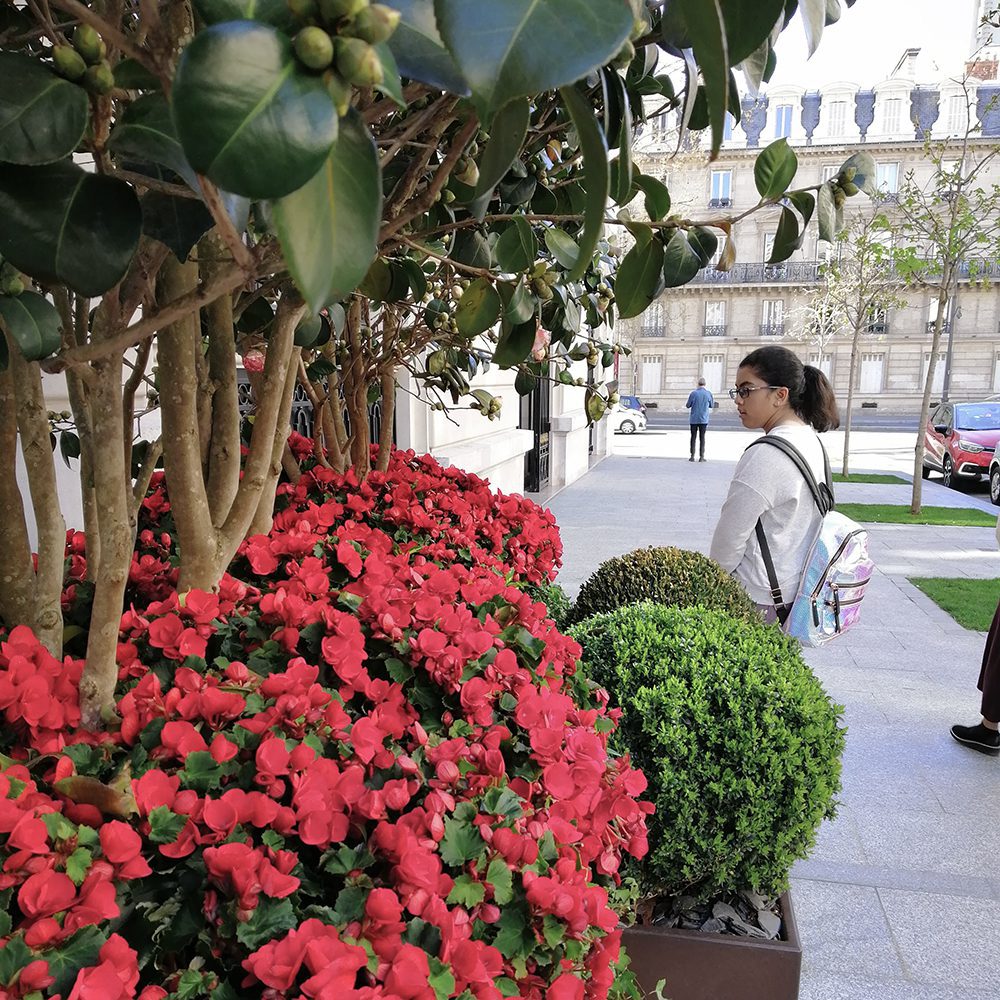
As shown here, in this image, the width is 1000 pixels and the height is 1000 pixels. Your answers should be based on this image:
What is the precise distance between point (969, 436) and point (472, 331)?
1553 cm

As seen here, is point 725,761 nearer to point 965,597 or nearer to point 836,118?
point 965,597

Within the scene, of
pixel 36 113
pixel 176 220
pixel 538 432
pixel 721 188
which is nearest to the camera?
pixel 36 113

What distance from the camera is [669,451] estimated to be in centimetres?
2108

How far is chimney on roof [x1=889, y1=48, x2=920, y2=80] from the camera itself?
36825mm

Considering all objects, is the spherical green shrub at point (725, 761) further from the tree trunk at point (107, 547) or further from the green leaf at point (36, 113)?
the green leaf at point (36, 113)

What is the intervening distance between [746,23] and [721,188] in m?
43.4

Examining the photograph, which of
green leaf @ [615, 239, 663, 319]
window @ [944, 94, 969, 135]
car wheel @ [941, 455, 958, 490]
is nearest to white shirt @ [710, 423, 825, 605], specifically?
green leaf @ [615, 239, 663, 319]

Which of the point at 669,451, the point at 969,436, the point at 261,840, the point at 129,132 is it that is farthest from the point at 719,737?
the point at 669,451

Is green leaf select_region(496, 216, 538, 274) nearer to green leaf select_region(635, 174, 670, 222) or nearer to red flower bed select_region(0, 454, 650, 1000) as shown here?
green leaf select_region(635, 174, 670, 222)

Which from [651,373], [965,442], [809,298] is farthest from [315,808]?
[651,373]

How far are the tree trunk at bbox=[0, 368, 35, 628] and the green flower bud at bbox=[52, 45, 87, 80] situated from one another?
1014 mm

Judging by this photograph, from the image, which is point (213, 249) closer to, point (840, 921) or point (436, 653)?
point (436, 653)

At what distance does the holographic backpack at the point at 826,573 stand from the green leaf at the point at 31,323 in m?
2.85

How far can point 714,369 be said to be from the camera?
42562mm
